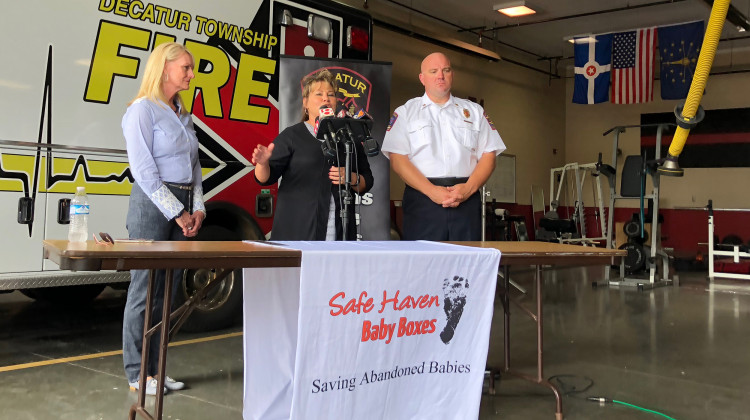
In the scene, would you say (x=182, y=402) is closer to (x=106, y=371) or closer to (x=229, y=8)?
(x=106, y=371)

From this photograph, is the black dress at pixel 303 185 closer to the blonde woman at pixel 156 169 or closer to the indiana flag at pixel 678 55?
the blonde woman at pixel 156 169

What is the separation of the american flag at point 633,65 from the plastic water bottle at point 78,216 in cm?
1003

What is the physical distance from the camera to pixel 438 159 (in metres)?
3.39

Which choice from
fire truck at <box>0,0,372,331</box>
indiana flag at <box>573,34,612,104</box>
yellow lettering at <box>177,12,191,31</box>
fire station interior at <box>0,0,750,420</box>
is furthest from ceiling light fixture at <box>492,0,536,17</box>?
yellow lettering at <box>177,12,191,31</box>

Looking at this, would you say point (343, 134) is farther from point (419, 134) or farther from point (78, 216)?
point (78, 216)

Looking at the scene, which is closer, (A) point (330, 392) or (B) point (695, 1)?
(A) point (330, 392)

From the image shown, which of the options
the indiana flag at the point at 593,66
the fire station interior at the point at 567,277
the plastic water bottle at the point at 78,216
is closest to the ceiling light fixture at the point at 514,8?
the fire station interior at the point at 567,277

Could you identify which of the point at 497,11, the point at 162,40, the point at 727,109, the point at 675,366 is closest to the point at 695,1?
the point at 497,11

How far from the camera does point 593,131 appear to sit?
47.9 feet

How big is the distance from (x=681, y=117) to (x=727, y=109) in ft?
29.7

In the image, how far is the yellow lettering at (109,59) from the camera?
11.9 ft

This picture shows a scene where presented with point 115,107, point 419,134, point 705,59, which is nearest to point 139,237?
point 115,107

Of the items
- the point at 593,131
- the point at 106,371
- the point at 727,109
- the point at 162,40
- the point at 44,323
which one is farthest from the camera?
the point at 593,131

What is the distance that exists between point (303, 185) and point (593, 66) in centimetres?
915
